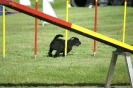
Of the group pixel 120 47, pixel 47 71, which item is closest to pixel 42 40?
pixel 47 71

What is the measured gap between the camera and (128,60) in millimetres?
7223

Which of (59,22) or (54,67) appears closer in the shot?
(59,22)

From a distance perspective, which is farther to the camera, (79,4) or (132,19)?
(79,4)

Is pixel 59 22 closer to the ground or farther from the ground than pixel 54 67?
farther from the ground

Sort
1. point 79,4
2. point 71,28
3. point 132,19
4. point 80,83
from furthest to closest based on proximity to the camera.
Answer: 1. point 79,4
2. point 132,19
3. point 80,83
4. point 71,28

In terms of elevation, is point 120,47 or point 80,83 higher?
point 120,47

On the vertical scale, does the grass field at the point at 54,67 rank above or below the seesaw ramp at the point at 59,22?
below

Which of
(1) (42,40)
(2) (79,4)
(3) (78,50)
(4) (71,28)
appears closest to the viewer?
(4) (71,28)

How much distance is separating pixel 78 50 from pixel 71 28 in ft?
23.6

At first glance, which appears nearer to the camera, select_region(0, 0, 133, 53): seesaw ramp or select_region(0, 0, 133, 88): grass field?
select_region(0, 0, 133, 53): seesaw ramp

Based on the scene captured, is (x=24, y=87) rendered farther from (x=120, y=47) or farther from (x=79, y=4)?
(x=79, y=4)

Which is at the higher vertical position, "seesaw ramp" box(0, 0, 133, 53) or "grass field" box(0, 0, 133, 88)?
"seesaw ramp" box(0, 0, 133, 53)

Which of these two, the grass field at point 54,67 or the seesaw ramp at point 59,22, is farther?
the grass field at point 54,67

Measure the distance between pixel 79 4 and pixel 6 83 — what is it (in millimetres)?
33479
